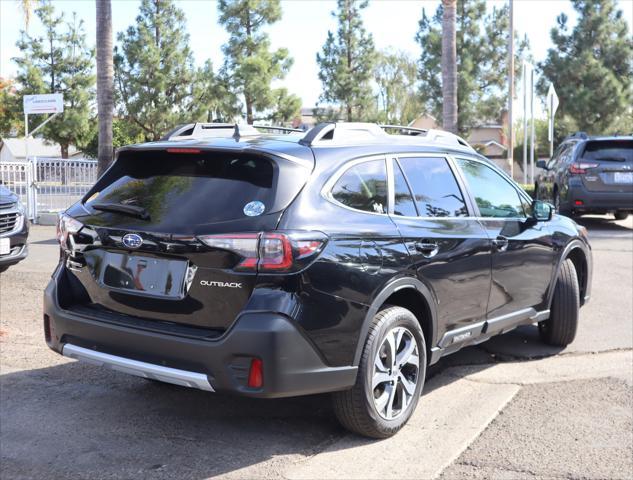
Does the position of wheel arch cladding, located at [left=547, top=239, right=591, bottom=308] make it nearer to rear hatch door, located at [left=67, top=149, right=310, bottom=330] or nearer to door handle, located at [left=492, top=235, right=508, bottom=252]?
door handle, located at [left=492, top=235, right=508, bottom=252]

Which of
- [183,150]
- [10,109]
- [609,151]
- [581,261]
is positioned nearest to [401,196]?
[183,150]

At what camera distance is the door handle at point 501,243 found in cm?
517

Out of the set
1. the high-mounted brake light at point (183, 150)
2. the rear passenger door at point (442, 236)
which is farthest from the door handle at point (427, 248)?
the high-mounted brake light at point (183, 150)

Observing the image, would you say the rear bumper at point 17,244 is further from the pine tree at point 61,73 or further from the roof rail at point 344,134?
the pine tree at point 61,73

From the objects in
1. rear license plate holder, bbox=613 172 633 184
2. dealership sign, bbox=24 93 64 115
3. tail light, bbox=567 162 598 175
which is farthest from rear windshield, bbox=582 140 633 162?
dealership sign, bbox=24 93 64 115

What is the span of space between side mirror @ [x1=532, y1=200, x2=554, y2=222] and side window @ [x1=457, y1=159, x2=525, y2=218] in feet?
0.37

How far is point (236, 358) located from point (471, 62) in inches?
1465

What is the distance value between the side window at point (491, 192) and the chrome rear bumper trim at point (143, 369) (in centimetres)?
248

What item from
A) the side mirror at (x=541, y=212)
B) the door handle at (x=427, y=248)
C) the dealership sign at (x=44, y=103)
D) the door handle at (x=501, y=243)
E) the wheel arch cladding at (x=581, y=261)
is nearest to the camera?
the door handle at (x=427, y=248)

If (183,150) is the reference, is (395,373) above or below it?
below

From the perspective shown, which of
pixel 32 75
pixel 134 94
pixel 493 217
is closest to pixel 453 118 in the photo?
pixel 493 217

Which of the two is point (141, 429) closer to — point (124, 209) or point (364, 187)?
point (124, 209)

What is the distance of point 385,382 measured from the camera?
13.8ft

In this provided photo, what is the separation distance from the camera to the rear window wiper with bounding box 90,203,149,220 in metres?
3.97
